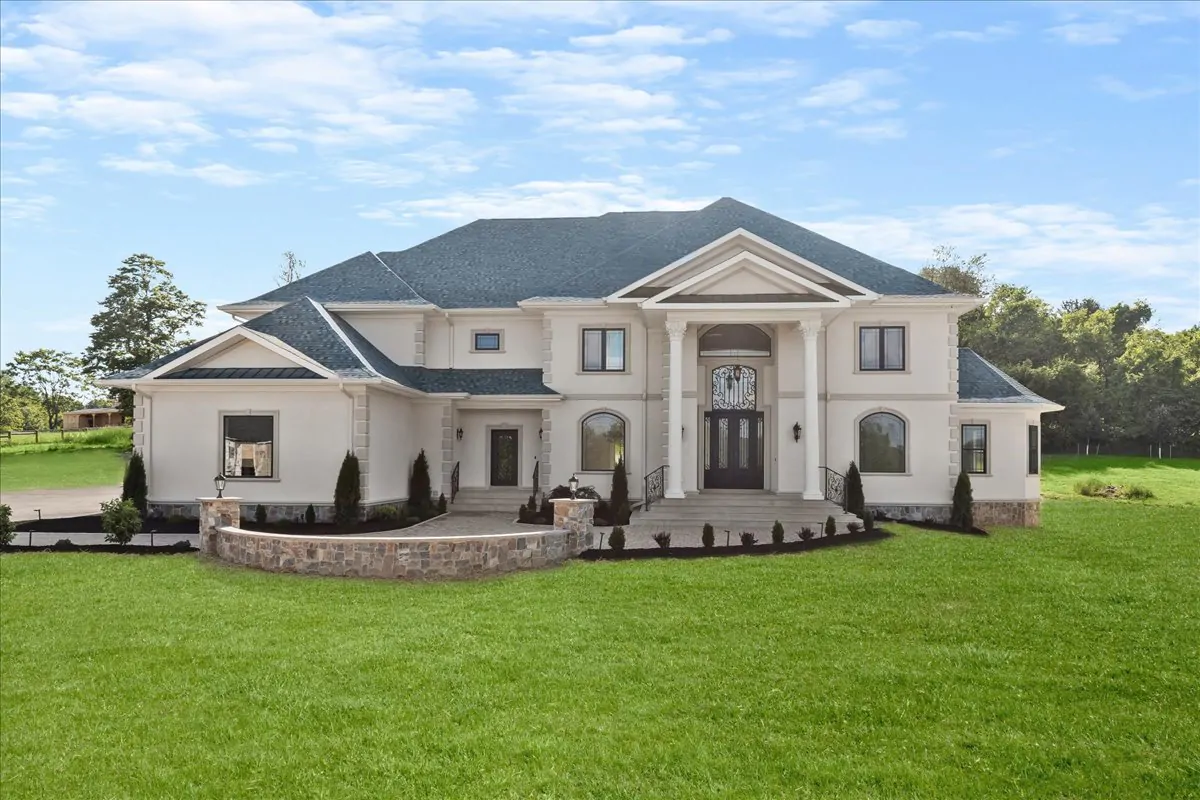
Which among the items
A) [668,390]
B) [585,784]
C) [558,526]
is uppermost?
[668,390]

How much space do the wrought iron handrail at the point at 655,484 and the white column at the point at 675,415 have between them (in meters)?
0.58

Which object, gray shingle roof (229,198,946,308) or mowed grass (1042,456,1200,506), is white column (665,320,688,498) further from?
mowed grass (1042,456,1200,506)

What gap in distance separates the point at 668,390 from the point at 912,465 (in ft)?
21.0

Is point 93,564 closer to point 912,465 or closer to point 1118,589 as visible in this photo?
point 1118,589

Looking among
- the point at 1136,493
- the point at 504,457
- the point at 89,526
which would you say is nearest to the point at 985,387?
the point at 504,457

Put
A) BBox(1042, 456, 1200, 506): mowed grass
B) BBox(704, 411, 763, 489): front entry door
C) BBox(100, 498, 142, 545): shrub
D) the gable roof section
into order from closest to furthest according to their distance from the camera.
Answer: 1. BBox(100, 498, 142, 545): shrub
2. the gable roof section
3. BBox(704, 411, 763, 489): front entry door
4. BBox(1042, 456, 1200, 506): mowed grass

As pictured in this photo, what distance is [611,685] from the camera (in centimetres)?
832

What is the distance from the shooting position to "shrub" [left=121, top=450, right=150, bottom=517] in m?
18.7

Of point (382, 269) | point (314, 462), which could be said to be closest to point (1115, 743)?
point (314, 462)

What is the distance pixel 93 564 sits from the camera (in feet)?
46.2

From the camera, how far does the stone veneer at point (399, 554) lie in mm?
13242

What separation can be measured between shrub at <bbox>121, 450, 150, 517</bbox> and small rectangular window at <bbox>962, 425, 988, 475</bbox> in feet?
65.2

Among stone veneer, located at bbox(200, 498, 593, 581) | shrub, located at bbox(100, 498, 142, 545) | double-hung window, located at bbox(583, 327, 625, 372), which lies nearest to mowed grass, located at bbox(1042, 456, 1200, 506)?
double-hung window, located at bbox(583, 327, 625, 372)

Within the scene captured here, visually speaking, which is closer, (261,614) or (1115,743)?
(1115,743)
